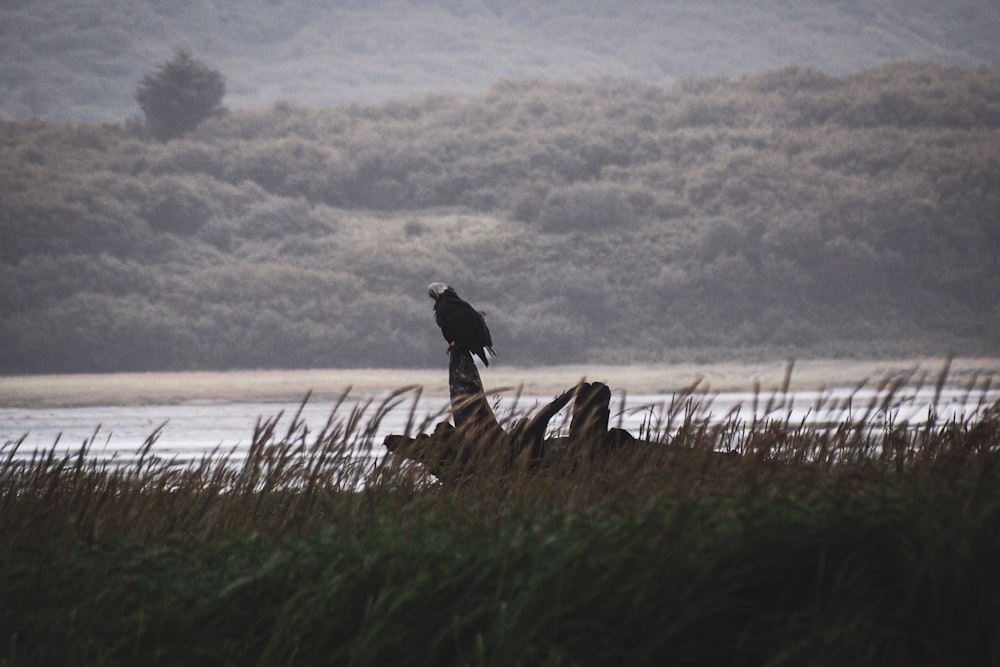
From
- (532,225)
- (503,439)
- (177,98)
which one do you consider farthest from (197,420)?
(177,98)

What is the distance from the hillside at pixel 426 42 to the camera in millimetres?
113688

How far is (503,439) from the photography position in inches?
235

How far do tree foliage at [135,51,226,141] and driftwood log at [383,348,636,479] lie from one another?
2734 inches

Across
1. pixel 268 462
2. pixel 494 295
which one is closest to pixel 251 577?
pixel 268 462

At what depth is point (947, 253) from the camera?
59.8 meters

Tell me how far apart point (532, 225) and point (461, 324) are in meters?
55.5

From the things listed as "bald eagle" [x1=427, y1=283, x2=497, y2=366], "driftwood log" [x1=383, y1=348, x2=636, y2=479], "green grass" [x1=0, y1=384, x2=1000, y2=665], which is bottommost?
"green grass" [x1=0, y1=384, x2=1000, y2=665]

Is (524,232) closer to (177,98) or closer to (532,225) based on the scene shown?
(532,225)

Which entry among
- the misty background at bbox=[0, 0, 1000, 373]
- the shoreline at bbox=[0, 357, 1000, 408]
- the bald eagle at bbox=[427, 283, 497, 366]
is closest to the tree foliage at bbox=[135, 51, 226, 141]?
the misty background at bbox=[0, 0, 1000, 373]

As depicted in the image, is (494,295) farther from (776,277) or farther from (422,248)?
(776,277)

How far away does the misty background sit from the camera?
52.8m

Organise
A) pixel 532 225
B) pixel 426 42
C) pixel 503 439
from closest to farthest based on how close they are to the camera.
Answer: pixel 503 439 < pixel 532 225 < pixel 426 42

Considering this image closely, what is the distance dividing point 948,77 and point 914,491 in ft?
267

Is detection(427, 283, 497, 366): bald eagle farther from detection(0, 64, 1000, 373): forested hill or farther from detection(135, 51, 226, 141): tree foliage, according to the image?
detection(135, 51, 226, 141): tree foliage
